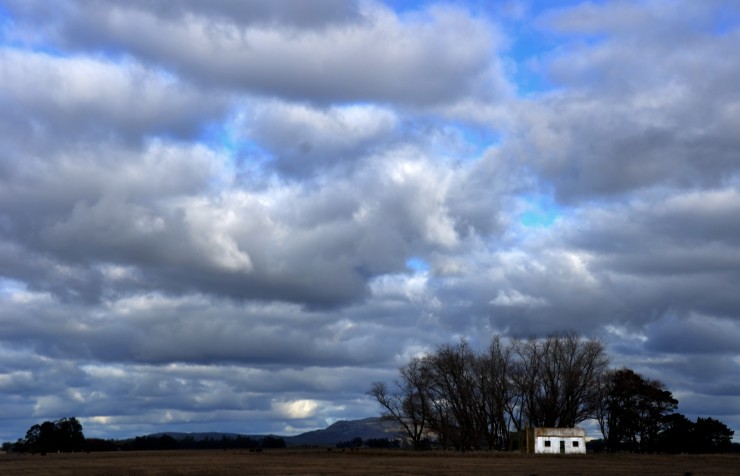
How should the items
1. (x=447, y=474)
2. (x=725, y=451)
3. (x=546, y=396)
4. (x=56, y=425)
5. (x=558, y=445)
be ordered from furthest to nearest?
(x=56, y=425) → (x=546, y=396) → (x=725, y=451) → (x=558, y=445) → (x=447, y=474)

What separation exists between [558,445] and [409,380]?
31745 millimetres

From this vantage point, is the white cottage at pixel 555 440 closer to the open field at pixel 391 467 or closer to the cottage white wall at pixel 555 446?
the cottage white wall at pixel 555 446

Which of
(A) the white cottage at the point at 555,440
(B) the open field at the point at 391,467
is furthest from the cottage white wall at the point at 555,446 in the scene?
(B) the open field at the point at 391,467

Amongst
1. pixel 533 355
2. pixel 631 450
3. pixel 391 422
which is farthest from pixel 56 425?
pixel 631 450

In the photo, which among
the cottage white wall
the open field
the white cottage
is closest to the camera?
the open field

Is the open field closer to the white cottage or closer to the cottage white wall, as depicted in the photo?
the cottage white wall

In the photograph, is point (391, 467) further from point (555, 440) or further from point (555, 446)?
point (555, 440)

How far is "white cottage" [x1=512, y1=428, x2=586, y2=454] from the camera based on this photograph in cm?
11900

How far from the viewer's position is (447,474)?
60906 mm

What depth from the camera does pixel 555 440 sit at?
120m

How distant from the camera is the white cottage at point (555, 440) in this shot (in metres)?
119

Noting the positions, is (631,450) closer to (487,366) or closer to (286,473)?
(487,366)

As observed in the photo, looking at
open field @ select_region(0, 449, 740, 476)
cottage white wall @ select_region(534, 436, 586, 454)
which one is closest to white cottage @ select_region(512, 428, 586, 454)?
cottage white wall @ select_region(534, 436, 586, 454)

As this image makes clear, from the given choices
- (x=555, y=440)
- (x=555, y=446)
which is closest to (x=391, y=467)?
(x=555, y=446)
